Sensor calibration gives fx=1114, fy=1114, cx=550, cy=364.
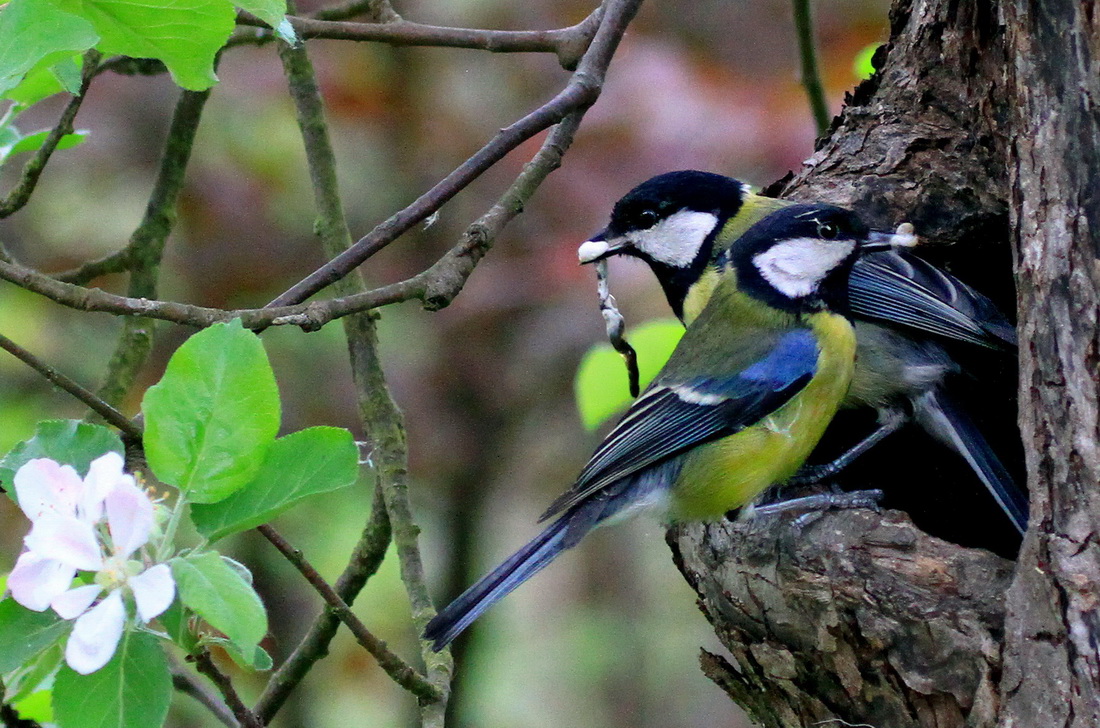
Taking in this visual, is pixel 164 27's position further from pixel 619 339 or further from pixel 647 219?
pixel 647 219

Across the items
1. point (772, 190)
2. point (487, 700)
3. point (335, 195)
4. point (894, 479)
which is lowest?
point (487, 700)

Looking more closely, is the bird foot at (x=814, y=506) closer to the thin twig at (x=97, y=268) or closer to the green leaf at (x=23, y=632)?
the green leaf at (x=23, y=632)

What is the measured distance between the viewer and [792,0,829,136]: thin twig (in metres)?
2.05

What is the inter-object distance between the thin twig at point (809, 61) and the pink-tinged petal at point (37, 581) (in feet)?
5.48

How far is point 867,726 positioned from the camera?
1.36 m

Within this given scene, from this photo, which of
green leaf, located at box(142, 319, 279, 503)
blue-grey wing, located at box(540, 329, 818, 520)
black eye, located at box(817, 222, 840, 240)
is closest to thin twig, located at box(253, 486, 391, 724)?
blue-grey wing, located at box(540, 329, 818, 520)

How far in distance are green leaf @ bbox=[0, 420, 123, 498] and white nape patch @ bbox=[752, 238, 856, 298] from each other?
4.31 ft

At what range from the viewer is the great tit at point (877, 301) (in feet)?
6.27

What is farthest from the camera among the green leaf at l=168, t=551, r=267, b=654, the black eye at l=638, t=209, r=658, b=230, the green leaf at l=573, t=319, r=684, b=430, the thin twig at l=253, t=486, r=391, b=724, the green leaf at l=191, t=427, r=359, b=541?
the black eye at l=638, t=209, r=658, b=230

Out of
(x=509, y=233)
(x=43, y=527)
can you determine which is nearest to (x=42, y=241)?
(x=509, y=233)

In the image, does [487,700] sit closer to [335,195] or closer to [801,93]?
[801,93]

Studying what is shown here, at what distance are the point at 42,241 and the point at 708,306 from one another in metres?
1.94

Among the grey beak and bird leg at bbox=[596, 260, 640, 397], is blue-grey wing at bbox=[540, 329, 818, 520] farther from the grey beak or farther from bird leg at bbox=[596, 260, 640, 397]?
the grey beak

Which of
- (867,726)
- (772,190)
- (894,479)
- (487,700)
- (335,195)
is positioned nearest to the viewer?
(867,726)
